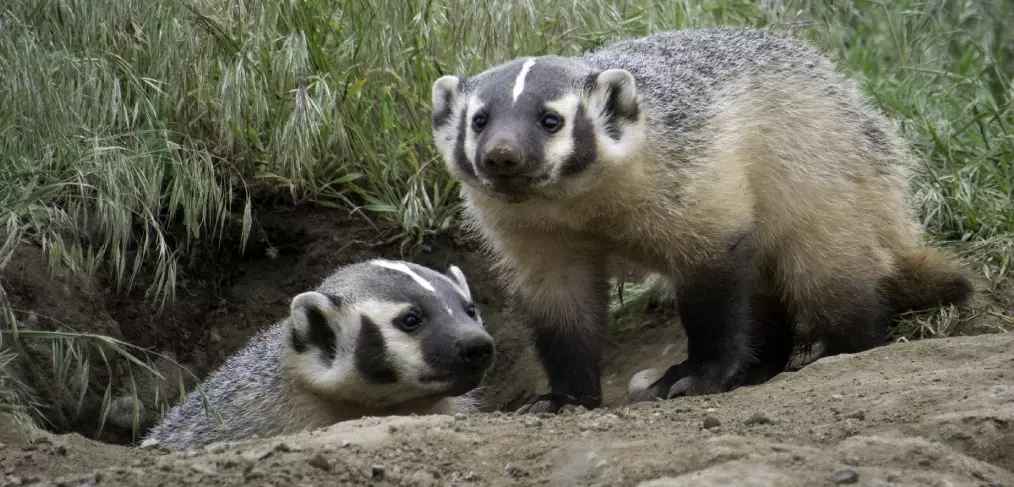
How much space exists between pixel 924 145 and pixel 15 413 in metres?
A: 4.39

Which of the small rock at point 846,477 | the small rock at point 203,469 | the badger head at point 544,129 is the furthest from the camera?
the badger head at point 544,129

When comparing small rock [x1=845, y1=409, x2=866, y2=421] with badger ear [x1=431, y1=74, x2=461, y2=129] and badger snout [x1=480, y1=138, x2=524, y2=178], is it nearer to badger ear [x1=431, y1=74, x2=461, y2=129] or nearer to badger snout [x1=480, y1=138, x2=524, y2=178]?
badger snout [x1=480, y1=138, x2=524, y2=178]

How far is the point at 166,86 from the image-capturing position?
528cm

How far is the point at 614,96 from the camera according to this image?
4129mm

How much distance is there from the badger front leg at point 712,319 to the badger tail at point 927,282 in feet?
3.19

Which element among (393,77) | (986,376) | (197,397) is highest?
(393,77)

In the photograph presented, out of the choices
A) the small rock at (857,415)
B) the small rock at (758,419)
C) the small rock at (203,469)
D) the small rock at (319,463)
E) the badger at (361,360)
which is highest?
the small rock at (203,469)

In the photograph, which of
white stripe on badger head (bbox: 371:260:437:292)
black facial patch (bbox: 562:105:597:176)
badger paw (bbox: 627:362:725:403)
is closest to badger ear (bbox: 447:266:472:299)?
white stripe on badger head (bbox: 371:260:437:292)

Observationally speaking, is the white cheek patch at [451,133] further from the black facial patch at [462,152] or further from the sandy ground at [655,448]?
the sandy ground at [655,448]

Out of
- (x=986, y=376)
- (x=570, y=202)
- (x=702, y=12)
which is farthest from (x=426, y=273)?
(x=702, y=12)

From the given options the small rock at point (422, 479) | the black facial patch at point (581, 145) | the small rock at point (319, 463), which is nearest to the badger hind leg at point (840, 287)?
the black facial patch at point (581, 145)

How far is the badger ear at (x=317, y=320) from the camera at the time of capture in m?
4.46

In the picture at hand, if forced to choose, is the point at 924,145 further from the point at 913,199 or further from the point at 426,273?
the point at 426,273

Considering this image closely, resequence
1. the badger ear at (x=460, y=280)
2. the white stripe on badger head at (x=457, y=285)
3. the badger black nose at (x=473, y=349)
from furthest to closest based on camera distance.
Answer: the badger ear at (x=460, y=280), the white stripe on badger head at (x=457, y=285), the badger black nose at (x=473, y=349)
